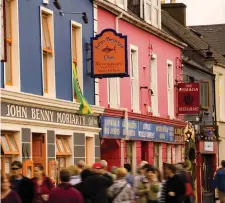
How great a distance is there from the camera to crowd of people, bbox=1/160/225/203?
18047mm

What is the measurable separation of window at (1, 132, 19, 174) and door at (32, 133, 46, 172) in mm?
1495

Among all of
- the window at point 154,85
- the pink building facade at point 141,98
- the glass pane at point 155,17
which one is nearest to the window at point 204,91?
the pink building facade at point 141,98

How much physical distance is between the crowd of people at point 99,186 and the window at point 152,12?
15.5 meters

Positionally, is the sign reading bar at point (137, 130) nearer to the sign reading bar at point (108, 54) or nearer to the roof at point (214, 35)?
the sign reading bar at point (108, 54)

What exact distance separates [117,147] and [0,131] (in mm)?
10814

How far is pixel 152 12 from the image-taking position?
3988 centimetres

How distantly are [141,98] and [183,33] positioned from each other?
45.9 feet

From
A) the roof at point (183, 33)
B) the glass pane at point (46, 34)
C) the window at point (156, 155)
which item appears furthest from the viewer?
the roof at point (183, 33)

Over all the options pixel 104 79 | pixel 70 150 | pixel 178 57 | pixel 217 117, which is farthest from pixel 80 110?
pixel 217 117

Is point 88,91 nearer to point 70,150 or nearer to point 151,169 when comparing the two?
point 70,150

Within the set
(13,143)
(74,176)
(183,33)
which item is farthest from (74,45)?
(183,33)

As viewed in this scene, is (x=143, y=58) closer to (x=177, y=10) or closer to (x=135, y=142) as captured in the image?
(x=135, y=142)

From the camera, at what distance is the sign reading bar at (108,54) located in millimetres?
29422

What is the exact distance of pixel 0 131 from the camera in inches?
899
